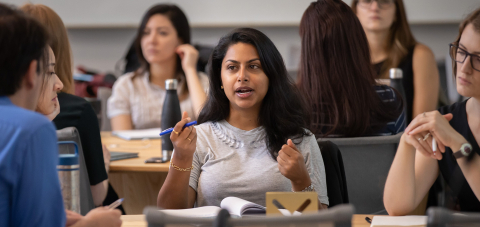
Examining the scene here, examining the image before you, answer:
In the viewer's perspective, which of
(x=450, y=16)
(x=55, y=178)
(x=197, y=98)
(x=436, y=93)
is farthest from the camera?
(x=450, y=16)

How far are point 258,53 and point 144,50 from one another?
1.71 meters

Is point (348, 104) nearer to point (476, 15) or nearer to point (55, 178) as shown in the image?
point (476, 15)

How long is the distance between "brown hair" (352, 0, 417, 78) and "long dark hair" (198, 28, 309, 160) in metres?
1.33

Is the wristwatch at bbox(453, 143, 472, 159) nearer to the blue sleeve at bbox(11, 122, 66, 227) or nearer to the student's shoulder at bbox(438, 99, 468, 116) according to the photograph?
the student's shoulder at bbox(438, 99, 468, 116)

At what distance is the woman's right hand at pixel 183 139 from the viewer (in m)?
1.36

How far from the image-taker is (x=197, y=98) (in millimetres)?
2898

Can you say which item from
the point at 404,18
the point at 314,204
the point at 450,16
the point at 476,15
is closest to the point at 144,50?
the point at 404,18

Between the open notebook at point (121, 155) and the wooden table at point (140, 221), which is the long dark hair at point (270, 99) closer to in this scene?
the wooden table at point (140, 221)

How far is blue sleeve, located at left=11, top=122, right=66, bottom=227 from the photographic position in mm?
856

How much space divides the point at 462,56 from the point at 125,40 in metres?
4.71

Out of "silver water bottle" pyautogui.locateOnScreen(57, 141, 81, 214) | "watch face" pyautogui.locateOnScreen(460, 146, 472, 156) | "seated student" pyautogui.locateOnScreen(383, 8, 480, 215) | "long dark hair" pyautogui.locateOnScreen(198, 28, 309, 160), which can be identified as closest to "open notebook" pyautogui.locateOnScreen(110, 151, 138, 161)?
"long dark hair" pyautogui.locateOnScreen(198, 28, 309, 160)

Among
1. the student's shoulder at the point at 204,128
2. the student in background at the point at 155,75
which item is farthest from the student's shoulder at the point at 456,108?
the student in background at the point at 155,75

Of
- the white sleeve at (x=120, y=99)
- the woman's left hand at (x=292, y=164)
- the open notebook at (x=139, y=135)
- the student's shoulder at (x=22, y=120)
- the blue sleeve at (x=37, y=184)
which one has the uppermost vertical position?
the student's shoulder at (x=22, y=120)

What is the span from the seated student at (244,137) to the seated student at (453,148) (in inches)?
9.4
